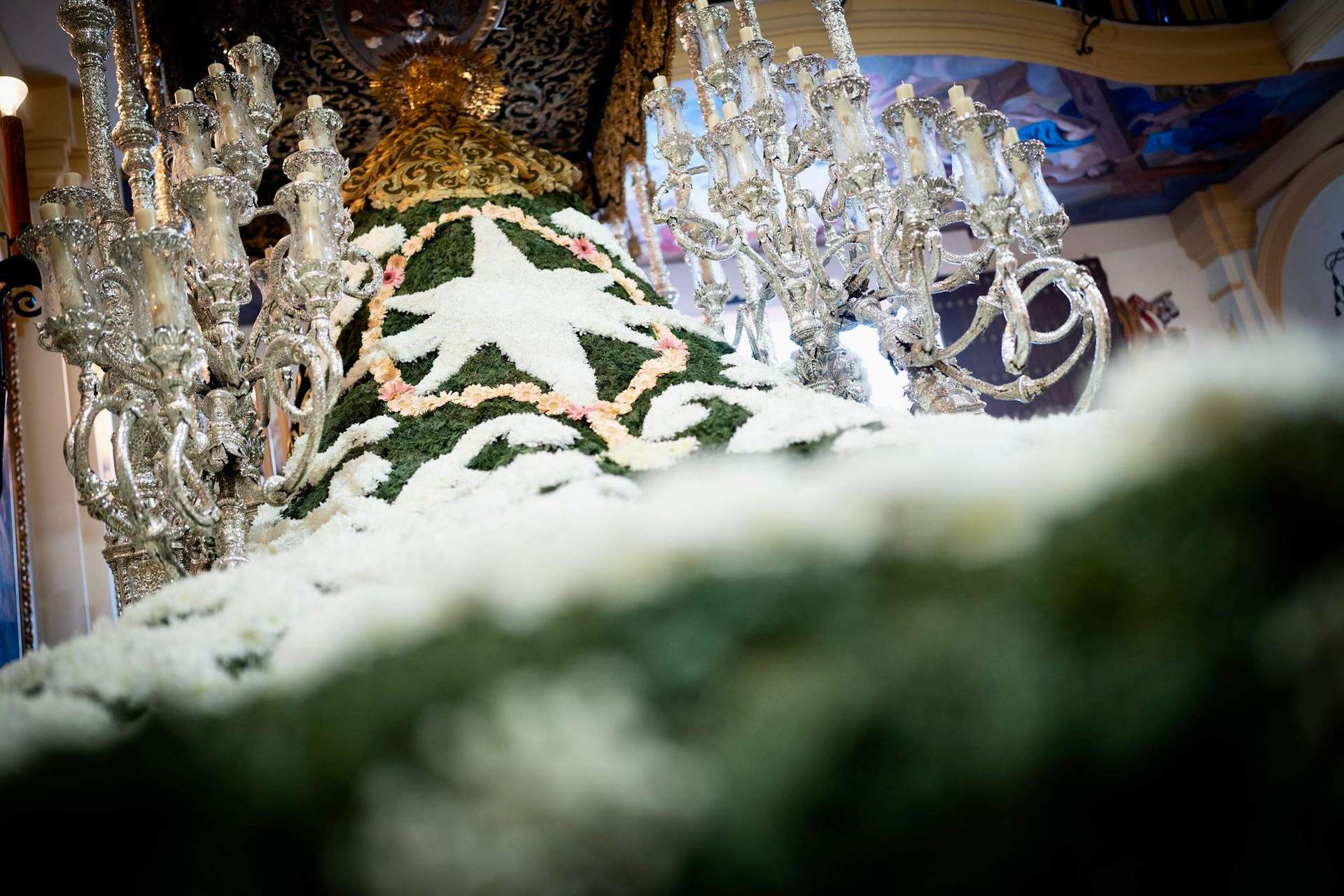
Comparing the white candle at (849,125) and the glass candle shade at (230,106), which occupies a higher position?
the glass candle shade at (230,106)

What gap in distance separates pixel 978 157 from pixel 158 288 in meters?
1.86


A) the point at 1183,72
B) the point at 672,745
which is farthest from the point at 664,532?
the point at 1183,72

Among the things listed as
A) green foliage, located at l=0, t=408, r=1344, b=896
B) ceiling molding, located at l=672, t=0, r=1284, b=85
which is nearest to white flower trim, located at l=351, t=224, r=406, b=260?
green foliage, located at l=0, t=408, r=1344, b=896

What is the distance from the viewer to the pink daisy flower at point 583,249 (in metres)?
3.13

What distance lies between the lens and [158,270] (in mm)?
1984

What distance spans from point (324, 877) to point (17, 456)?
5.41 metres

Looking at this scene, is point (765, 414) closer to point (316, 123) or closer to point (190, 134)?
point (316, 123)

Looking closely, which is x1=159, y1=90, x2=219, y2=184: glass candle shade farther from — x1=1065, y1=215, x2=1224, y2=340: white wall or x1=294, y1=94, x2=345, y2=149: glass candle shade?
x1=1065, y1=215, x2=1224, y2=340: white wall

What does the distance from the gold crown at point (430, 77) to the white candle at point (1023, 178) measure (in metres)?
1.87

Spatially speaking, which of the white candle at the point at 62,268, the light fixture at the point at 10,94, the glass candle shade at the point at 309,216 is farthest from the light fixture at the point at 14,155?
the glass candle shade at the point at 309,216

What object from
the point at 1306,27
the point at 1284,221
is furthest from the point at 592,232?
the point at 1284,221

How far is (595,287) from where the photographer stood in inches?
117

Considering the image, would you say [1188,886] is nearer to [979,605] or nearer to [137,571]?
[979,605]

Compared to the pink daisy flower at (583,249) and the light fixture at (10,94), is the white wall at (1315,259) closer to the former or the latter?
the pink daisy flower at (583,249)
